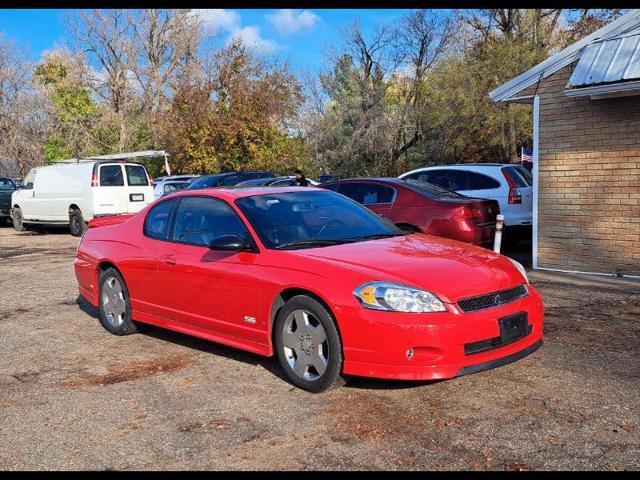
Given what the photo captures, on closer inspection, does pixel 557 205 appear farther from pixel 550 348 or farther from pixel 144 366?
pixel 144 366

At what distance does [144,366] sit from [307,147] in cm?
3431

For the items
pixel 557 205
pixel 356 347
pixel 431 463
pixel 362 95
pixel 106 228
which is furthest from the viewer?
pixel 362 95

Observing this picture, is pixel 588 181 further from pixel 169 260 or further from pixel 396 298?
pixel 169 260

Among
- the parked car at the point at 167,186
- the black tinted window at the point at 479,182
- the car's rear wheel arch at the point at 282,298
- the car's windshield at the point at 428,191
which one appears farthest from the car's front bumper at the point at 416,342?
the parked car at the point at 167,186

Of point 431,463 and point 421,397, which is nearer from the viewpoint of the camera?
point 431,463

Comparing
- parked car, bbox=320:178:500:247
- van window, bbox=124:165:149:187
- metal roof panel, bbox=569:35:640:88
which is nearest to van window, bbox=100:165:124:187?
van window, bbox=124:165:149:187

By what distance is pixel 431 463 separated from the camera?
3.69 metres

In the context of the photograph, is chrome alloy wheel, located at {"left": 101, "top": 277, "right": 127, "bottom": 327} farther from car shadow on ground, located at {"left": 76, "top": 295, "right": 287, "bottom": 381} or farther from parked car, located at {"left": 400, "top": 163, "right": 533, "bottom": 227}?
parked car, located at {"left": 400, "top": 163, "right": 533, "bottom": 227}

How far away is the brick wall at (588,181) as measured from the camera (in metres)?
9.38

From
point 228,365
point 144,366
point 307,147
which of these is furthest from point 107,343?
point 307,147

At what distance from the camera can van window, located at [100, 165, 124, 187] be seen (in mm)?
17766

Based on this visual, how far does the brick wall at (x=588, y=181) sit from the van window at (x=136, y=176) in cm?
1147

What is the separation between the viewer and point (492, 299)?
4746 mm

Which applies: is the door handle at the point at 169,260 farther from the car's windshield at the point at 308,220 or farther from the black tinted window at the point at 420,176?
the black tinted window at the point at 420,176
